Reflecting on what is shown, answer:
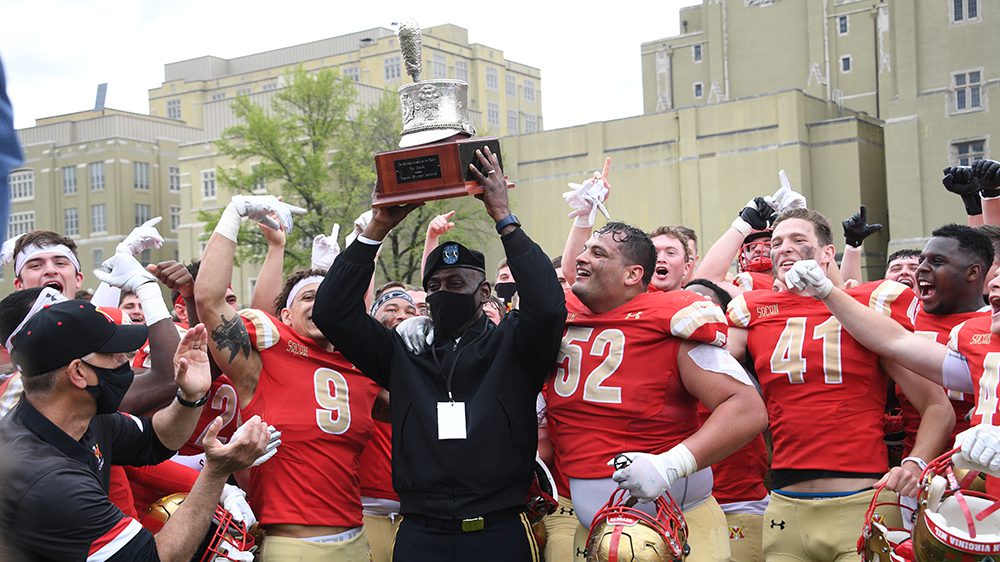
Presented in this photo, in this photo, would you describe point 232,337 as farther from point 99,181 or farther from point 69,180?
point 69,180

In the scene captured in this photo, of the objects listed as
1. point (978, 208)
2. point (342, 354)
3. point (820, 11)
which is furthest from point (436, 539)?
point (820, 11)

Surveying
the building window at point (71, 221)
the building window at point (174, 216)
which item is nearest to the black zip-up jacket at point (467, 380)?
the building window at point (71, 221)

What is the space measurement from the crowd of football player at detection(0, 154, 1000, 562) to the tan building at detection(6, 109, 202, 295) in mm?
60063

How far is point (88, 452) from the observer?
A: 11.9 feet

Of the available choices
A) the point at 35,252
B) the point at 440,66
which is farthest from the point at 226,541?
the point at 440,66

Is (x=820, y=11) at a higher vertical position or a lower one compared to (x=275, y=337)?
higher

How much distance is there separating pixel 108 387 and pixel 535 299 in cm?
175

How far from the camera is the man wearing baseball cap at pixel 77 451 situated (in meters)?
3.32

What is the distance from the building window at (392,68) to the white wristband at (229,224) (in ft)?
209

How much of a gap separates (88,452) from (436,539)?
4.84 feet

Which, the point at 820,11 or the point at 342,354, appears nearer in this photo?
the point at 342,354

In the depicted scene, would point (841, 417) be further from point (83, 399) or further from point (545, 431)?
point (83, 399)

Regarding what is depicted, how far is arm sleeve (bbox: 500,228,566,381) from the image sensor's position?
4.35m

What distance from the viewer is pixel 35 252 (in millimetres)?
5812
